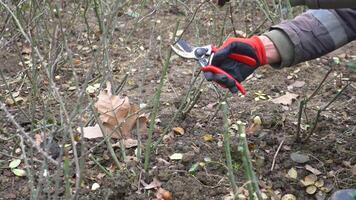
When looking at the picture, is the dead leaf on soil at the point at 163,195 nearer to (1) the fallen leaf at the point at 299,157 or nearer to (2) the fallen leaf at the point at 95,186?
(2) the fallen leaf at the point at 95,186

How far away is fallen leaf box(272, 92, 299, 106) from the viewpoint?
2.30 metres

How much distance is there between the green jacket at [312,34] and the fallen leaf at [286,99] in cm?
44

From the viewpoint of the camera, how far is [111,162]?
1887 mm

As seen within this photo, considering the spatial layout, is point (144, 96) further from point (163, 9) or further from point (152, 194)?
point (163, 9)

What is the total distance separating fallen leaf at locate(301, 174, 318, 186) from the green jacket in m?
0.40

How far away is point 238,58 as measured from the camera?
1755 mm

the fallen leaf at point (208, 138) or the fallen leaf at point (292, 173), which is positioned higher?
the fallen leaf at point (208, 138)

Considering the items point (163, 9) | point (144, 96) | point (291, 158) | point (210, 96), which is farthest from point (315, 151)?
point (163, 9)

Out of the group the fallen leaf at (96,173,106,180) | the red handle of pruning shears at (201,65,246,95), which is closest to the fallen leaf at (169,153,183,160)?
the fallen leaf at (96,173,106,180)

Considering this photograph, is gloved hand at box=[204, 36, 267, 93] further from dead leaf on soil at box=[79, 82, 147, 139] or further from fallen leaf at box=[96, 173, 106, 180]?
fallen leaf at box=[96, 173, 106, 180]

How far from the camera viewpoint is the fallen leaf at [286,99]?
7.55 ft

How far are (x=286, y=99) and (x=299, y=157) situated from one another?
0.48 m

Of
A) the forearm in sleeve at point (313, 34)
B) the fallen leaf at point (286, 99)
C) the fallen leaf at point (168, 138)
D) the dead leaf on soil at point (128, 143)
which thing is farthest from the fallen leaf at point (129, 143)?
the fallen leaf at point (286, 99)

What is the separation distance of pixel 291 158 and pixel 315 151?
0.11 m
